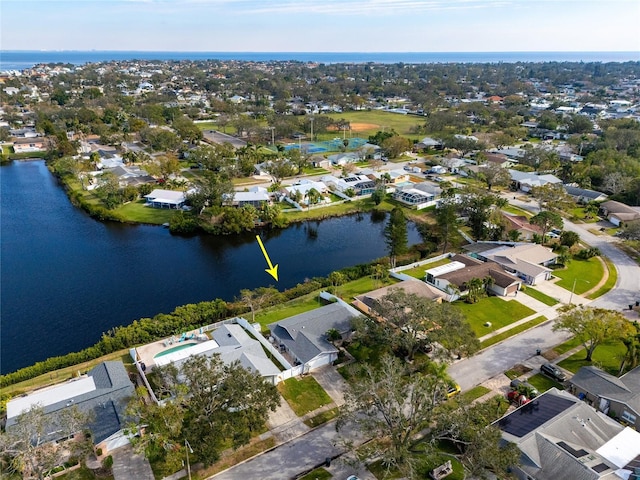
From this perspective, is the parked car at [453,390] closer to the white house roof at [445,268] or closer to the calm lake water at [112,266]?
the white house roof at [445,268]

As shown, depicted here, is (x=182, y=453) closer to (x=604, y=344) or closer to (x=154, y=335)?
(x=154, y=335)

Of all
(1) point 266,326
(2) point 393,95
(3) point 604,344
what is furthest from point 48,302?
(2) point 393,95

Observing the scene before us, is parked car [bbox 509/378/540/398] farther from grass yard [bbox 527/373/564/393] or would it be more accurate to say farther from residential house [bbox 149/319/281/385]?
residential house [bbox 149/319/281/385]

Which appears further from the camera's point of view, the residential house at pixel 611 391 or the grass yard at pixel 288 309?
the grass yard at pixel 288 309

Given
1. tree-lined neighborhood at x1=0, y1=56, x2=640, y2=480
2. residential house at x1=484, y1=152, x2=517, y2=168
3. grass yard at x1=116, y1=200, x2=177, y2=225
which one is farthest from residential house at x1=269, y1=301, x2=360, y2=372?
residential house at x1=484, y1=152, x2=517, y2=168

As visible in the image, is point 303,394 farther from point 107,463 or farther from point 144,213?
point 144,213

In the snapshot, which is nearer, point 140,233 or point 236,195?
point 140,233

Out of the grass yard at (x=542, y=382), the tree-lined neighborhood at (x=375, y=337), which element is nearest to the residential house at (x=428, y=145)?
the tree-lined neighborhood at (x=375, y=337)
